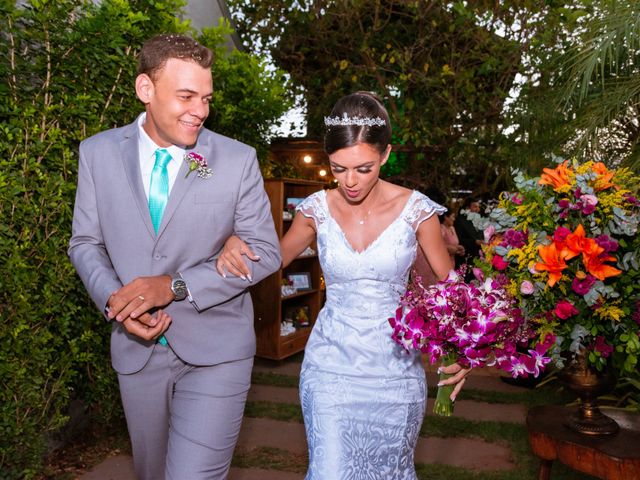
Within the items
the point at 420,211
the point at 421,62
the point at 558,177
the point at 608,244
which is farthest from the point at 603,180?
the point at 421,62

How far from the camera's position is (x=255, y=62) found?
19.8 feet

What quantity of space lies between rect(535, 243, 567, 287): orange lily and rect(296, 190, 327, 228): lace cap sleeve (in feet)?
4.03

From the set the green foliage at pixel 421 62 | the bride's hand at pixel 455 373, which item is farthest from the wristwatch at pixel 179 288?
the green foliage at pixel 421 62

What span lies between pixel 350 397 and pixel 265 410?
11.1 ft

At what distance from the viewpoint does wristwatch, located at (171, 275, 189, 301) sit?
96.3 inches

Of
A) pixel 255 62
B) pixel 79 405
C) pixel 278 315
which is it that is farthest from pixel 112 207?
pixel 278 315

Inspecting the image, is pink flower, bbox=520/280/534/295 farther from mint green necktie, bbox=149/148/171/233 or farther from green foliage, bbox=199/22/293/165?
green foliage, bbox=199/22/293/165

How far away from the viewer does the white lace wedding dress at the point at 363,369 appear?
112 inches

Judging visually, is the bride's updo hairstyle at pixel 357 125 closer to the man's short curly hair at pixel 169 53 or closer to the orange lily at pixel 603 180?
the man's short curly hair at pixel 169 53

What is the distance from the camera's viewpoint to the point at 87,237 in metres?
2.57

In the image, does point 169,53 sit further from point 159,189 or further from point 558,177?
point 558,177

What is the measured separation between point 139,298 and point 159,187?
496 millimetres

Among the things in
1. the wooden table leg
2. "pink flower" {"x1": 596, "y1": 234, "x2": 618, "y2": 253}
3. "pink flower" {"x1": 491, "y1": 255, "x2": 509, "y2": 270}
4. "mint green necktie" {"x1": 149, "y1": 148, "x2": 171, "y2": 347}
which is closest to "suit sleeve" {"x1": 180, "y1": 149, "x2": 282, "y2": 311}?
"mint green necktie" {"x1": 149, "y1": 148, "x2": 171, "y2": 347}

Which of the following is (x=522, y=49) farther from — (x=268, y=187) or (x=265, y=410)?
(x=265, y=410)
